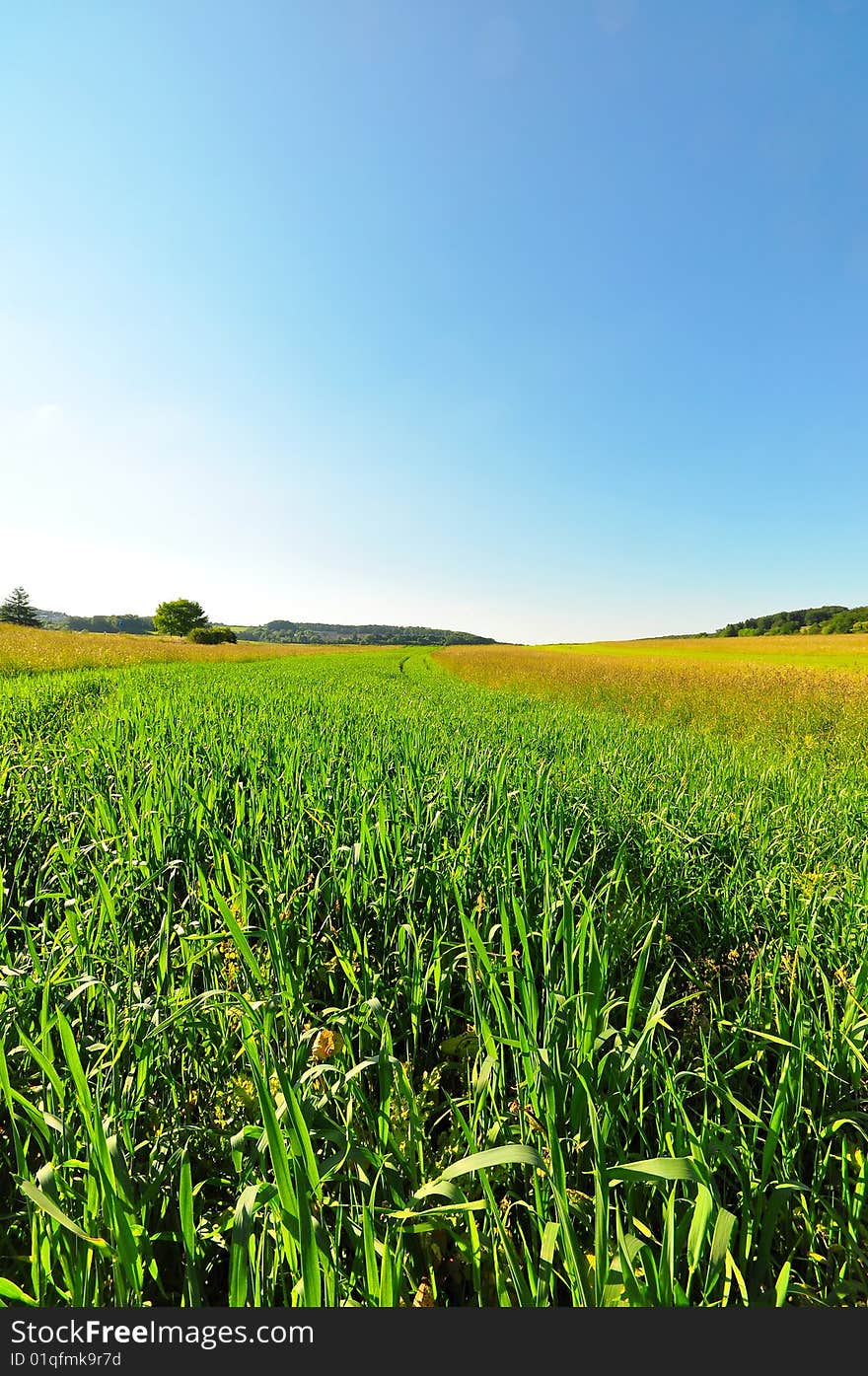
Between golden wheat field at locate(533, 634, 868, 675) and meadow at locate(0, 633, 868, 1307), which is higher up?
golden wheat field at locate(533, 634, 868, 675)

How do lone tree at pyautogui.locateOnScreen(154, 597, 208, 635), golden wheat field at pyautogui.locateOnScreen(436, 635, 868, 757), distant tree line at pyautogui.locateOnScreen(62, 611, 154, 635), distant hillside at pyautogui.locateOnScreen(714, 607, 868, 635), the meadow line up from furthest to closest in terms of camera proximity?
1. distant tree line at pyautogui.locateOnScreen(62, 611, 154, 635)
2. lone tree at pyautogui.locateOnScreen(154, 597, 208, 635)
3. distant hillside at pyautogui.locateOnScreen(714, 607, 868, 635)
4. golden wheat field at pyautogui.locateOnScreen(436, 635, 868, 757)
5. the meadow

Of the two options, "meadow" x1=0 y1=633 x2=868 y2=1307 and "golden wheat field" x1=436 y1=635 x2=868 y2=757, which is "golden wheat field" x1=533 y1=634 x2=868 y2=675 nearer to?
"golden wheat field" x1=436 y1=635 x2=868 y2=757

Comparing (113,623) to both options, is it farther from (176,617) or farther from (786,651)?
(786,651)

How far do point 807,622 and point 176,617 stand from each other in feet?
358

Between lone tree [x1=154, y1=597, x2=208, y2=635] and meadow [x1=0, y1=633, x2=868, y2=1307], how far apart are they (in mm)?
94333

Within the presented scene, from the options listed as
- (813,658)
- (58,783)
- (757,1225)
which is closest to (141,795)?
(58,783)

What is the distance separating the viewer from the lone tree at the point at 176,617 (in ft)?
287

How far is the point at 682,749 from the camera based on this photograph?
637cm

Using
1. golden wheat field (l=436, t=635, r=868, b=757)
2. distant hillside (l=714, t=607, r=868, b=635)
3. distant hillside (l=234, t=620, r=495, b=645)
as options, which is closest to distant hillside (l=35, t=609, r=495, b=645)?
distant hillside (l=234, t=620, r=495, b=645)

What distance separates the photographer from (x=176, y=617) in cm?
8800

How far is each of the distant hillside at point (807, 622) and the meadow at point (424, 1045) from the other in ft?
280

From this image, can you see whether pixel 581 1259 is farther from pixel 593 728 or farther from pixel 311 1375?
pixel 593 728

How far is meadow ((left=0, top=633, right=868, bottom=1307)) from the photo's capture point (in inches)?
40.2

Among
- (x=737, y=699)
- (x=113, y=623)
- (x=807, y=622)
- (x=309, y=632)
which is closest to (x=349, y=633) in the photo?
(x=309, y=632)
